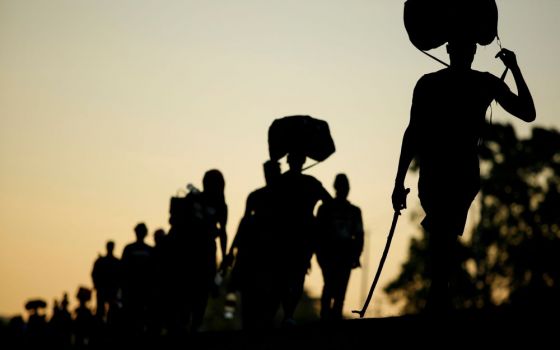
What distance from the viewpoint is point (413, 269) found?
187 ft

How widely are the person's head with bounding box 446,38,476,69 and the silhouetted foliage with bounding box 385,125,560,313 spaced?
41374mm

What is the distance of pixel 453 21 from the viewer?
20.1 ft

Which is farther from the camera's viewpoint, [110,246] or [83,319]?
[83,319]

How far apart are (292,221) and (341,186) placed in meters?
2.21

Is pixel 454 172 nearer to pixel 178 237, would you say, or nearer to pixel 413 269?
pixel 178 237

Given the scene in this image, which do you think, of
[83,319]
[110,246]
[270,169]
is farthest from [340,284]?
[83,319]

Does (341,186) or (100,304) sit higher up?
(341,186)

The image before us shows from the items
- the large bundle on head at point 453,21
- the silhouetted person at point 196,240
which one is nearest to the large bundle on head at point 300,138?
the silhouetted person at point 196,240

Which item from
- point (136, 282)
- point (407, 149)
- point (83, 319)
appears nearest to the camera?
point (407, 149)

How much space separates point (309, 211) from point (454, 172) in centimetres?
396

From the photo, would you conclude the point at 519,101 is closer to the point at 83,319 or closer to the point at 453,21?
the point at 453,21

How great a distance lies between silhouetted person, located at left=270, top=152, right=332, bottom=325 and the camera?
9547mm

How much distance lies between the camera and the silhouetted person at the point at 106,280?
16047 millimetres

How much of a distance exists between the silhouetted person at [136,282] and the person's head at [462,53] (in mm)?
8096
